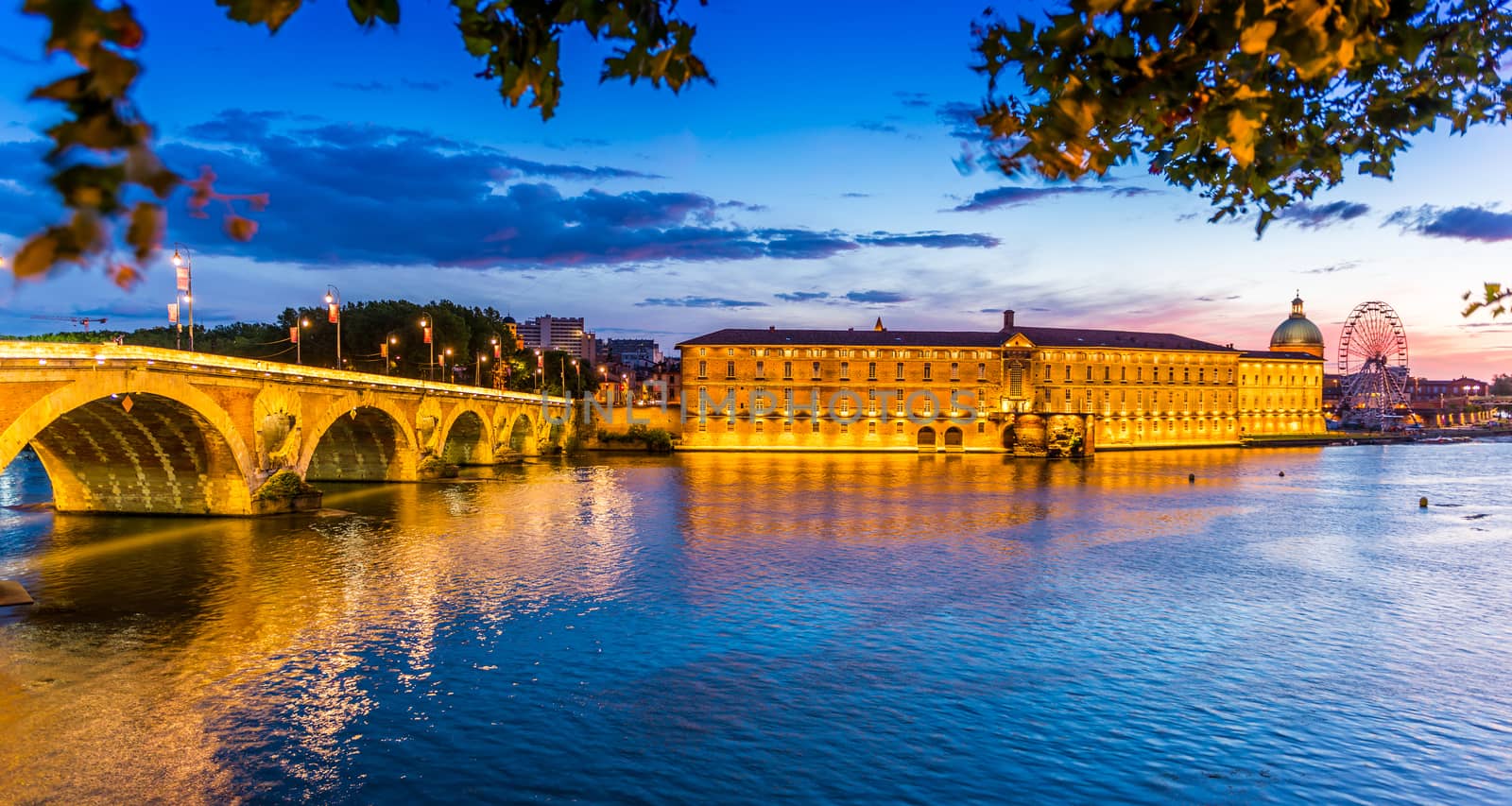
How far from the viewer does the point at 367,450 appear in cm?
5744

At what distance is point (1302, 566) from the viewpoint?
30.5 meters

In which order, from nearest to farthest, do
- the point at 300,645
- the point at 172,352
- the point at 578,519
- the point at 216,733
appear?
the point at 216,733, the point at 300,645, the point at 172,352, the point at 578,519

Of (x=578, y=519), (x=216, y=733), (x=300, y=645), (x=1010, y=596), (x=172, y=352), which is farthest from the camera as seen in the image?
(x=578, y=519)

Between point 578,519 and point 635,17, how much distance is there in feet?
126

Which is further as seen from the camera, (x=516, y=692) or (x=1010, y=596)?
(x=1010, y=596)

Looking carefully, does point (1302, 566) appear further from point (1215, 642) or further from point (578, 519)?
point (578, 519)

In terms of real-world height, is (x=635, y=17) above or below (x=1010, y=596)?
above

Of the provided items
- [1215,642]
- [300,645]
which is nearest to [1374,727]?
[1215,642]

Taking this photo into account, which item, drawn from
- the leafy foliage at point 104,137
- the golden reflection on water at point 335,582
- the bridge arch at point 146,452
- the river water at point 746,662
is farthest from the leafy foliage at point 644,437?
the leafy foliage at point 104,137

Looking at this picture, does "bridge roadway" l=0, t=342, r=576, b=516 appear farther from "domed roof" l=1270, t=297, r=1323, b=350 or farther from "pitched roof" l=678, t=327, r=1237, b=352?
"domed roof" l=1270, t=297, r=1323, b=350

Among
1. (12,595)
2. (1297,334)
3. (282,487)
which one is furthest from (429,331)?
(1297,334)

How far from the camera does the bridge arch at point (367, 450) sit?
54219 mm

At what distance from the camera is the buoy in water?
899 inches

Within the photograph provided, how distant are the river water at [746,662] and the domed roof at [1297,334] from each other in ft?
439
